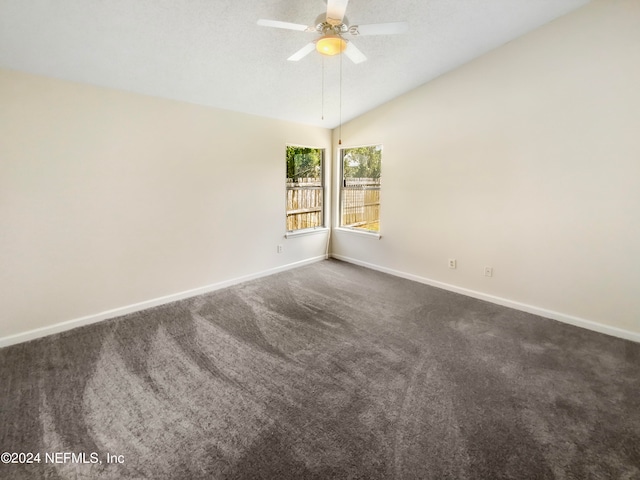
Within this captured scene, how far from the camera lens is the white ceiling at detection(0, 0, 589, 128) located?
7.16ft

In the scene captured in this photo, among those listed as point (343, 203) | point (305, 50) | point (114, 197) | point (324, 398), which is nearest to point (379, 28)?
point (305, 50)

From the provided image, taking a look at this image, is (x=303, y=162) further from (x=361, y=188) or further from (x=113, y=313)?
(x=113, y=313)

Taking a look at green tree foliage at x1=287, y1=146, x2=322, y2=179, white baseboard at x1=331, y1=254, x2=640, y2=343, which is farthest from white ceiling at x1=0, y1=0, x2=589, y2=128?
white baseboard at x1=331, y1=254, x2=640, y2=343

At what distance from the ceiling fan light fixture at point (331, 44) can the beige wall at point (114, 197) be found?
1918 millimetres

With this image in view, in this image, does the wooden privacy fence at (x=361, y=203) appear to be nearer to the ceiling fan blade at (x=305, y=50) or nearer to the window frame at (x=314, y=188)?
the window frame at (x=314, y=188)

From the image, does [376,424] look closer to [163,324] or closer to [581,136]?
[163,324]

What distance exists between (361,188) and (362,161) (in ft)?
1.46

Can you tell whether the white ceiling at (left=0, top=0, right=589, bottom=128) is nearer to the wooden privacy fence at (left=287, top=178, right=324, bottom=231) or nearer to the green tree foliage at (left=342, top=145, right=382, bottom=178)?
the green tree foliage at (left=342, top=145, right=382, bottom=178)

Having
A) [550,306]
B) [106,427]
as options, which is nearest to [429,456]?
[106,427]

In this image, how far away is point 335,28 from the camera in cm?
224

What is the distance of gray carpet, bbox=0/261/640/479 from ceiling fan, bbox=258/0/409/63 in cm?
246

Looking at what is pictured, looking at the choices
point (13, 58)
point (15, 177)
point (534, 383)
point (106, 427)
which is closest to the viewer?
point (106, 427)

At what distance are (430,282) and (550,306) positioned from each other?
1.37 m

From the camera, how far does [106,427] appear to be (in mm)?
1765
